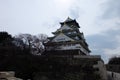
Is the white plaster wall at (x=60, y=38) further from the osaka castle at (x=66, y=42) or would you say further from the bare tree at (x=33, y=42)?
the bare tree at (x=33, y=42)

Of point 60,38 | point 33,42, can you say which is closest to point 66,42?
point 60,38

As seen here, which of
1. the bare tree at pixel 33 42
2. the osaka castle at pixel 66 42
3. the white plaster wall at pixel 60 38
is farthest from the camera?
the white plaster wall at pixel 60 38

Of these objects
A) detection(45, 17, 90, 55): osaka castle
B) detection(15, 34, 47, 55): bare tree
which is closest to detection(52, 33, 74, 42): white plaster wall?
detection(45, 17, 90, 55): osaka castle

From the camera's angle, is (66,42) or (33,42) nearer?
(33,42)

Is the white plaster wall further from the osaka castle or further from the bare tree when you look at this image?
the bare tree

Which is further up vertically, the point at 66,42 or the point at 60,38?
the point at 60,38

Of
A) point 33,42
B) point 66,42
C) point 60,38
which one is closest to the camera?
point 33,42

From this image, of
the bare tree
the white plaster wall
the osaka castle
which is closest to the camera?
the bare tree

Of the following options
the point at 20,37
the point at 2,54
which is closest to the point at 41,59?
the point at 2,54

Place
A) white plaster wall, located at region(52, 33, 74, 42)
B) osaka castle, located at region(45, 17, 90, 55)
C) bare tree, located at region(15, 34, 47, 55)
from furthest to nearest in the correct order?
1. white plaster wall, located at region(52, 33, 74, 42)
2. osaka castle, located at region(45, 17, 90, 55)
3. bare tree, located at region(15, 34, 47, 55)

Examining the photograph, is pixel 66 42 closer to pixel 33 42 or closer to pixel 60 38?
pixel 60 38

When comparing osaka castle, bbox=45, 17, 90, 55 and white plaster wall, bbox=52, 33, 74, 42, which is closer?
osaka castle, bbox=45, 17, 90, 55

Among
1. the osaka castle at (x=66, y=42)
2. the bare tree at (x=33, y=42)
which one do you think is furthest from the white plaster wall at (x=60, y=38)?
the bare tree at (x=33, y=42)

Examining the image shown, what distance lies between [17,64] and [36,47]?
18.9 ft
